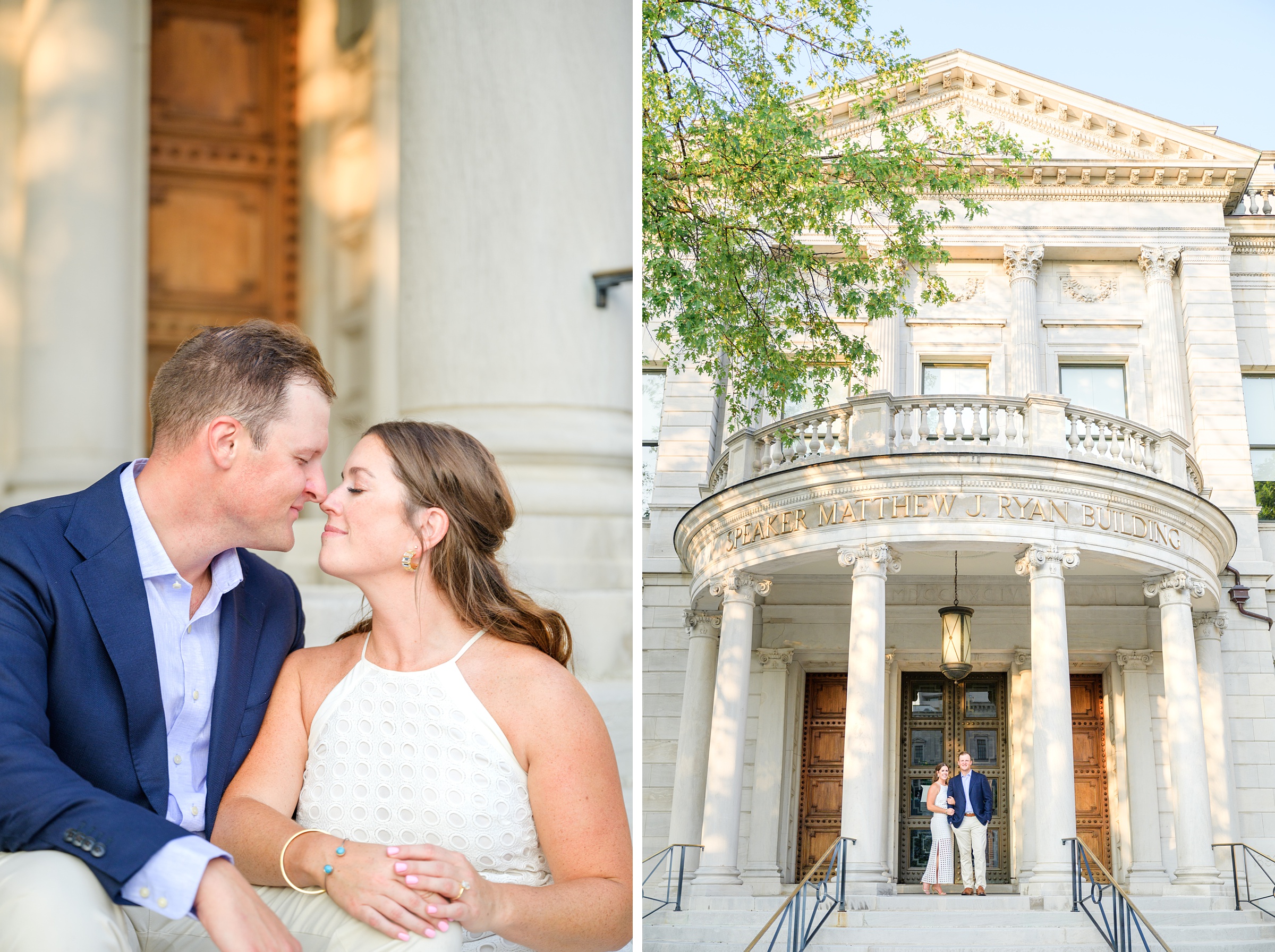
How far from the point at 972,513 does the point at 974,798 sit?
2.53m

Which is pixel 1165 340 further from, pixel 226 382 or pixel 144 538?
pixel 144 538

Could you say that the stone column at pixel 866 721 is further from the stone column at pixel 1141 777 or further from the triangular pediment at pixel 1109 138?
the triangular pediment at pixel 1109 138

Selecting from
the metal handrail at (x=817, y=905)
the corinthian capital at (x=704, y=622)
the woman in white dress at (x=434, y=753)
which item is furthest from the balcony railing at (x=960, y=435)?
the woman in white dress at (x=434, y=753)

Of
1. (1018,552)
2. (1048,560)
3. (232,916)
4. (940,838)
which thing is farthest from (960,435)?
(232,916)

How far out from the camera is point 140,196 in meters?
4.75

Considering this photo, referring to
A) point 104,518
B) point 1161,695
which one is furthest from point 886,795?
point 104,518

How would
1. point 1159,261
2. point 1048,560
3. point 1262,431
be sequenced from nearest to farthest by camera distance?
point 1048,560 < point 1262,431 < point 1159,261

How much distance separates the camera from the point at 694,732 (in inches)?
485

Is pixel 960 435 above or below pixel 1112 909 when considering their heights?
above

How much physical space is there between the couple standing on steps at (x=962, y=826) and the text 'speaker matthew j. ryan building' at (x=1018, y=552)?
477mm

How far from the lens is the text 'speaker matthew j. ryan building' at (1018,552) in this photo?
1097cm

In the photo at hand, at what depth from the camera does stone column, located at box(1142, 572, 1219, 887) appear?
35.9ft

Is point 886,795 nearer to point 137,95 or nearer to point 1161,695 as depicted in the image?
point 1161,695

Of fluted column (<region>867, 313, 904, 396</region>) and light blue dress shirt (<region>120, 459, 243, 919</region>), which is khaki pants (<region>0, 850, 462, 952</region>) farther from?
fluted column (<region>867, 313, 904, 396</region>)
